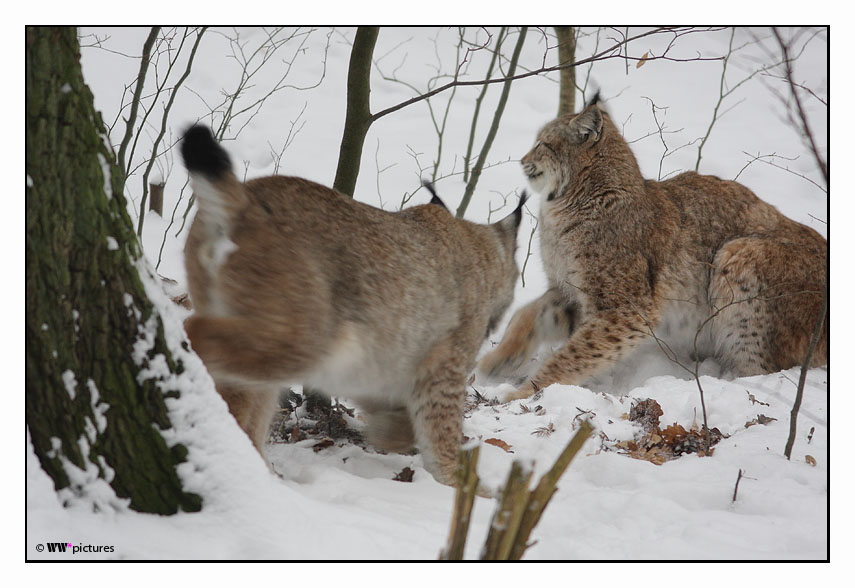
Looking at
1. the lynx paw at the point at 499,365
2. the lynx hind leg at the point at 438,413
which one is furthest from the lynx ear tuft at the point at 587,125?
the lynx hind leg at the point at 438,413

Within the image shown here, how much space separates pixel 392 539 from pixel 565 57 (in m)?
4.22

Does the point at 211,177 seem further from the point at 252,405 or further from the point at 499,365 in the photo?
the point at 499,365

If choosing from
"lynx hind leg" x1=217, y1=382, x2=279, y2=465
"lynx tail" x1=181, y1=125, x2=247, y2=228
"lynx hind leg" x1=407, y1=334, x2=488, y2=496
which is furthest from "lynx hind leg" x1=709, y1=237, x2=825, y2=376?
"lynx tail" x1=181, y1=125, x2=247, y2=228

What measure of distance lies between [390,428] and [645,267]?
8.19 feet

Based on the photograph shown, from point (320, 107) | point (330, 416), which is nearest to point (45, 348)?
point (330, 416)

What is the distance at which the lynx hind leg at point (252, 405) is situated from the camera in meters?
3.11

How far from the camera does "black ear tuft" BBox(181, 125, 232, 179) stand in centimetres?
276

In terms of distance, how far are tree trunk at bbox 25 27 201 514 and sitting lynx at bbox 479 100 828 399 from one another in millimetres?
3232

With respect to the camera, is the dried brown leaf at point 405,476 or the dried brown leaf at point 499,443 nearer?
the dried brown leaf at point 405,476

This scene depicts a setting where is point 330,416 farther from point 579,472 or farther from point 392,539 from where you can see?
point 392,539

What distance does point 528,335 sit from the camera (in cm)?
604

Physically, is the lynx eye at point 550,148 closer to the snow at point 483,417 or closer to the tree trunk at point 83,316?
the snow at point 483,417

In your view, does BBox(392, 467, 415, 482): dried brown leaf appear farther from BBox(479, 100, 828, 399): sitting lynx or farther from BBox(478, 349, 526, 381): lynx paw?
BBox(478, 349, 526, 381): lynx paw

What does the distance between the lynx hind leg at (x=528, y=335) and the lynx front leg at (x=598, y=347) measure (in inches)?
18.1
